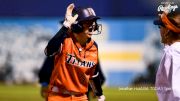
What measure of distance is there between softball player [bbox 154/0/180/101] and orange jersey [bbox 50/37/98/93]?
1.77 meters

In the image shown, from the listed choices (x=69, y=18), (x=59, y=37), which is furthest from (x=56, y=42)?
(x=69, y=18)

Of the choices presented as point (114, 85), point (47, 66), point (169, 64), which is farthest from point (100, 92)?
point (114, 85)

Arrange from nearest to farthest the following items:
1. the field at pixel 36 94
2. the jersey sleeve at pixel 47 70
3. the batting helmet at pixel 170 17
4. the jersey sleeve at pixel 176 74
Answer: the jersey sleeve at pixel 176 74 → the batting helmet at pixel 170 17 → the jersey sleeve at pixel 47 70 → the field at pixel 36 94

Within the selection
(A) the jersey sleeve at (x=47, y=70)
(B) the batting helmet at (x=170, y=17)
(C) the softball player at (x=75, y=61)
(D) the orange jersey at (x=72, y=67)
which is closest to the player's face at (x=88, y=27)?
(C) the softball player at (x=75, y=61)

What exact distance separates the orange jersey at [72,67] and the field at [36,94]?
5750mm

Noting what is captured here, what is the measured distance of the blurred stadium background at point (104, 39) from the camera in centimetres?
1462

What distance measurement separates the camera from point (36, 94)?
46.9 feet

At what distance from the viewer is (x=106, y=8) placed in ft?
50.9

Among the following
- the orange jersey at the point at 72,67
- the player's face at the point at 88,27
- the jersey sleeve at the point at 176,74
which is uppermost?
the player's face at the point at 88,27

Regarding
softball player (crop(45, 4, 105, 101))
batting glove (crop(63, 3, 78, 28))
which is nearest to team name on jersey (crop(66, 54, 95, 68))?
softball player (crop(45, 4, 105, 101))

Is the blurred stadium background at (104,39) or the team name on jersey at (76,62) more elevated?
the team name on jersey at (76,62)

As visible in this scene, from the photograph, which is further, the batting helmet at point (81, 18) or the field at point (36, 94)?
the field at point (36, 94)

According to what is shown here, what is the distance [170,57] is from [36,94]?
9.83 metres

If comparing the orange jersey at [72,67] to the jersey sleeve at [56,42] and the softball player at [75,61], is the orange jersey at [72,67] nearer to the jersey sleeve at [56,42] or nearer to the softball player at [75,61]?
the softball player at [75,61]
